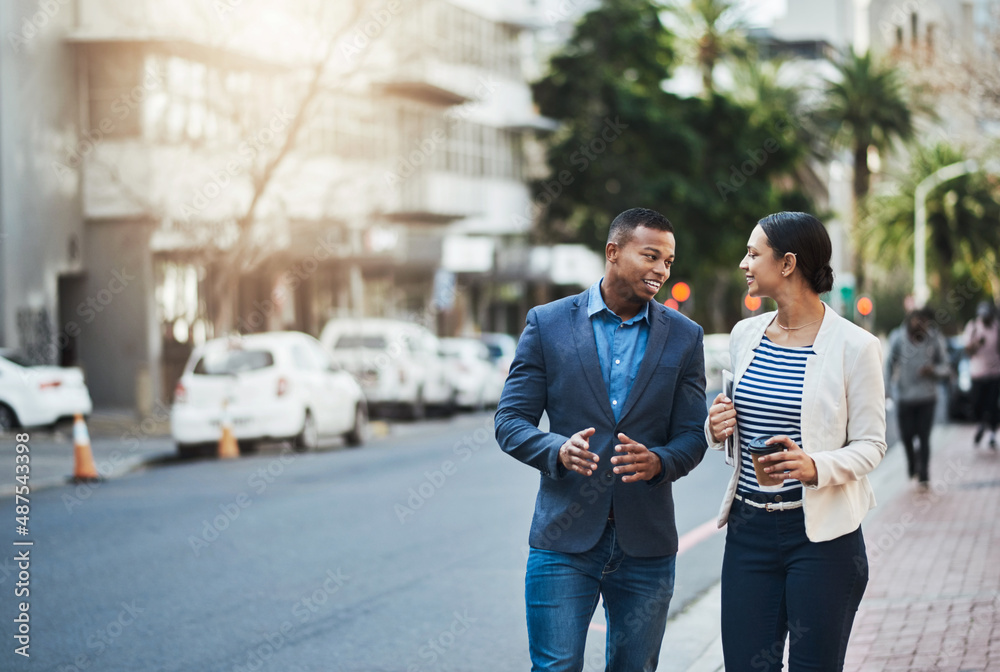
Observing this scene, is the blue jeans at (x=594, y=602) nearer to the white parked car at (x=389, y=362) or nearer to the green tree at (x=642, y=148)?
the white parked car at (x=389, y=362)

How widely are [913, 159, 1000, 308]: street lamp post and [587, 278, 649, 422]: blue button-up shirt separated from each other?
41.8 metres

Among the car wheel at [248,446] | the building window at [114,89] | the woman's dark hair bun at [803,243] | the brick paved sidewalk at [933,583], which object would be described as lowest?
the car wheel at [248,446]

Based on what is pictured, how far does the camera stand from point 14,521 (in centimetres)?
1183

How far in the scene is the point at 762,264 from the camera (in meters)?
4.00

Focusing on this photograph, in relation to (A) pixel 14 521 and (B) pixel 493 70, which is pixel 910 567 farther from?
(B) pixel 493 70

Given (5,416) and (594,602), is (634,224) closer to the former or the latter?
(594,602)

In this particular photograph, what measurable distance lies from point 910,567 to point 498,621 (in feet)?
9.08

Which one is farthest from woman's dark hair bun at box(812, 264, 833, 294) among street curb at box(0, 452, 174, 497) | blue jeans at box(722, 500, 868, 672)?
street curb at box(0, 452, 174, 497)

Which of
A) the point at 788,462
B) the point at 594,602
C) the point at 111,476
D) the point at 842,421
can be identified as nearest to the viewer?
the point at 788,462

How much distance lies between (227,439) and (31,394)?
4362mm

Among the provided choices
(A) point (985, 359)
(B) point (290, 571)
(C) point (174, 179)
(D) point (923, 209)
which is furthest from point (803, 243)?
(D) point (923, 209)

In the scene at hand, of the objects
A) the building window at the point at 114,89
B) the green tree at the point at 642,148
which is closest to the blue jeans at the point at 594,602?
the building window at the point at 114,89

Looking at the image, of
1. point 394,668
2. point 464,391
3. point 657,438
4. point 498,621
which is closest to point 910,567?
point 498,621

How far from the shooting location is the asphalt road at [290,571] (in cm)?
688
